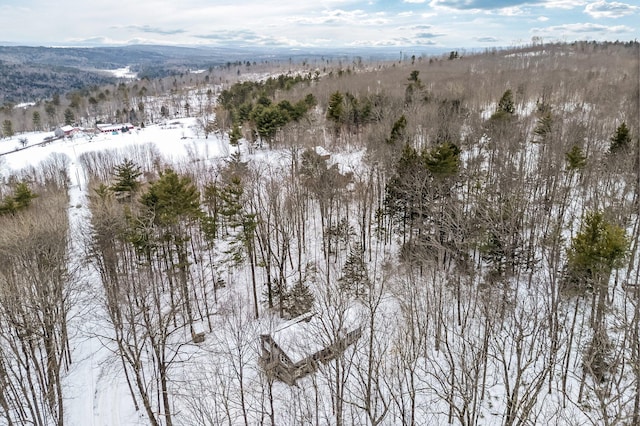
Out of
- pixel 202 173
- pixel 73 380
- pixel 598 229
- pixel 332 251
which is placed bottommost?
pixel 73 380

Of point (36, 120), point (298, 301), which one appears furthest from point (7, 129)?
point (298, 301)

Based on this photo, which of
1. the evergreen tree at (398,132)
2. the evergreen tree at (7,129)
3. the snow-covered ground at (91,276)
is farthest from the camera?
the evergreen tree at (7,129)

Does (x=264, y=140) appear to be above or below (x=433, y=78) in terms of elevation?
below

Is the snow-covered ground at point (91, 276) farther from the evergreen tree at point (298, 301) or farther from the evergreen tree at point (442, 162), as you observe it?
the evergreen tree at point (442, 162)

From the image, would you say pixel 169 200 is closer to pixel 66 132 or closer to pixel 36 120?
pixel 66 132

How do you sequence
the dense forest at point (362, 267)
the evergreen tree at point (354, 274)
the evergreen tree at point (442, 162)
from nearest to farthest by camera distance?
the dense forest at point (362, 267), the evergreen tree at point (354, 274), the evergreen tree at point (442, 162)

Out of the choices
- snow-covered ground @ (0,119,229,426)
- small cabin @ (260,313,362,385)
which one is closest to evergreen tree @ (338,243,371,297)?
small cabin @ (260,313,362,385)

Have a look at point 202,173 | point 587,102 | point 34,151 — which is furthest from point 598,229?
point 34,151

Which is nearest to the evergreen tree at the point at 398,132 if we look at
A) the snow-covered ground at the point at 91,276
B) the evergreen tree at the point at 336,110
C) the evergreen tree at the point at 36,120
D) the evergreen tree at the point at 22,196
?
the evergreen tree at the point at 336,110

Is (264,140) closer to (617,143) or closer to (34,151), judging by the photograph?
(617,143)
